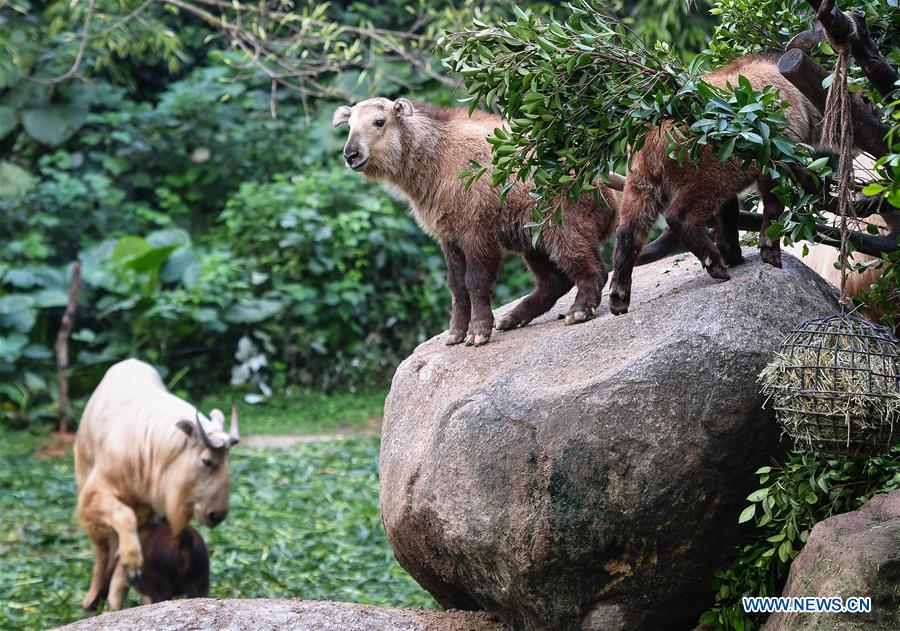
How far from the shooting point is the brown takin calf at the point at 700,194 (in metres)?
4.37

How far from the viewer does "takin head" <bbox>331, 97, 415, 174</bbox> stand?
17.2ft

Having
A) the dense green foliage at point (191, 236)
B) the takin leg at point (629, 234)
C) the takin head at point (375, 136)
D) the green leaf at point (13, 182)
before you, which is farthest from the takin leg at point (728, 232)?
the green leaf at point (13, 182)

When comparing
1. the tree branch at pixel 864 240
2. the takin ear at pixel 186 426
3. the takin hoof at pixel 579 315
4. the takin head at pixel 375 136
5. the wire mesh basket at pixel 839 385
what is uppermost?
the takin head at pixel 375 136

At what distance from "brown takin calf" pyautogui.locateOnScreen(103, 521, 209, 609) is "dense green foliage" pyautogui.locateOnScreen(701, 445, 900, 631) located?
12.2 ft

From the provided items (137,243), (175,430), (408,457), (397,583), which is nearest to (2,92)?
(137,243)

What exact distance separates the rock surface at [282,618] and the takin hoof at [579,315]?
4.27 ft

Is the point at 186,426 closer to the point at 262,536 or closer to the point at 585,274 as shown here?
the point at 262,536

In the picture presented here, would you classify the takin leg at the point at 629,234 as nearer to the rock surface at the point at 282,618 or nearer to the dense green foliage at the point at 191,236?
the rock surface at the point at 282,618

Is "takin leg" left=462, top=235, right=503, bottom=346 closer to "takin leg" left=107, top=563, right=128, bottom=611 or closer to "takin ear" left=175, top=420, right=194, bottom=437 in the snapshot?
"takin ear" left=175, top=420, right=194, bottom=437

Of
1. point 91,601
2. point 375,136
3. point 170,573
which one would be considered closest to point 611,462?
point 375,136

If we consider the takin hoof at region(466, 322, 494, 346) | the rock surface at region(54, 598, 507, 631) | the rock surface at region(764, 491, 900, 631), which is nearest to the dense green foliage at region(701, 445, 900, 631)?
the rock surface at region(764, 491, 900, 631)

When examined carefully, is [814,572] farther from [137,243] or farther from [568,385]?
[137,243]

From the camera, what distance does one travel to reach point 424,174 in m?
5.30

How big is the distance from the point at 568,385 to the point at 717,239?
3.46 ft
